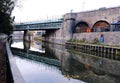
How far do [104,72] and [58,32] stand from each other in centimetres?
3769

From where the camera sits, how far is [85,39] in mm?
39906

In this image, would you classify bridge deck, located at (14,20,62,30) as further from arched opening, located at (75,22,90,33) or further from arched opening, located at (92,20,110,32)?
arched opening, located at (92,20,110,32)

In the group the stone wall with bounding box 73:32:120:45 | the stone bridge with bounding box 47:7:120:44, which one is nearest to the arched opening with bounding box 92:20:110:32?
the stone bridge with bounding box 47:7:120:44

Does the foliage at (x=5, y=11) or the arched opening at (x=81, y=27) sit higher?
the foliage at (x=5, y=11)

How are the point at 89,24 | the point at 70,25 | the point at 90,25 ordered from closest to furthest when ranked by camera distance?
the point at 90,25 < the point at 89,24 < the point at 70,25

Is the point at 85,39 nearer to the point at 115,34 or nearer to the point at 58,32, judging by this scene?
the point at 115,34

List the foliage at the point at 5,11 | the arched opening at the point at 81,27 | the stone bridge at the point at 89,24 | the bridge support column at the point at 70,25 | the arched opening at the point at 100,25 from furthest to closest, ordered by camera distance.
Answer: the arched opening at the point at 81,27, the bridge support column at the point at 70,25, the arched opening at the point at 100,25, the stone bridge at the point at 89,24, the foliage at the point at 5,11

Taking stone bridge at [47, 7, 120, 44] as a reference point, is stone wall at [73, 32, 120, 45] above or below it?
below

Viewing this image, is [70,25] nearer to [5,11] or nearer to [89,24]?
[89,24]

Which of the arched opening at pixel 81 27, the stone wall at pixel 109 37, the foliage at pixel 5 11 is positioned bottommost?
the stone wall at pixel 109 37

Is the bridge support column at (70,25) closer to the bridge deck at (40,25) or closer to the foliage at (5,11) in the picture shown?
the bridge deck at (40,25)

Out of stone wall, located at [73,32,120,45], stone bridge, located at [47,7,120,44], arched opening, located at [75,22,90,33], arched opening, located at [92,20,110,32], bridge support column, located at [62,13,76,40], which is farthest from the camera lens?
arched opening, located at [75,22,90,33]

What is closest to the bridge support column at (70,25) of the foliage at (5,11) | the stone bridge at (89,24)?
the stone bridge at (89,24)

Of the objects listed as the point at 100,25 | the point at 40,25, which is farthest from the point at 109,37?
the point at 40,25
